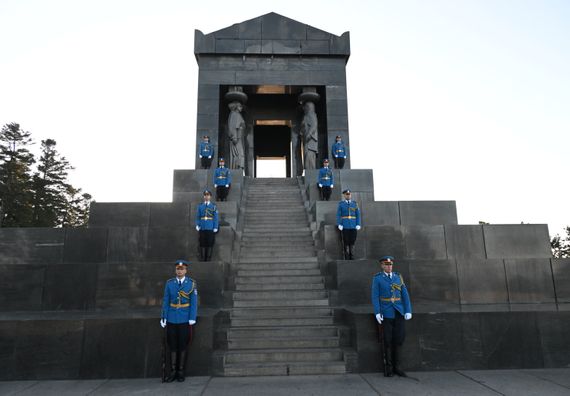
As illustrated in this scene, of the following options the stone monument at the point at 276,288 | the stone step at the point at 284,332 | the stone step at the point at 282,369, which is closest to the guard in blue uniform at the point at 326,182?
the stone monument at the point at 276,288

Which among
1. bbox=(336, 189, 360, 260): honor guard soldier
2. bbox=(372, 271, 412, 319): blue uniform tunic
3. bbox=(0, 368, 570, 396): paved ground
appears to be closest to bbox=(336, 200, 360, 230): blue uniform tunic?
bbox=(336, 189, 360, 260): honor guard soldier

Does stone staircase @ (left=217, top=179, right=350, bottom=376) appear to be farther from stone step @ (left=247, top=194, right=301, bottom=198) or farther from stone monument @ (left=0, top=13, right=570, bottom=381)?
stone step @ (left=247, top=194, right=301, bottom=198)

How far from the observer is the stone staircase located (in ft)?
23.1

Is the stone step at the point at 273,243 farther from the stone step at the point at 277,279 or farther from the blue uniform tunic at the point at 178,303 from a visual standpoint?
the blue uniform tunic at the point at 178,303

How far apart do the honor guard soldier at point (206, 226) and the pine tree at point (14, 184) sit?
1490 inches

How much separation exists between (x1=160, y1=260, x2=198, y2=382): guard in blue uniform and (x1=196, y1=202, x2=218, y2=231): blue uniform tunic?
3.65 m

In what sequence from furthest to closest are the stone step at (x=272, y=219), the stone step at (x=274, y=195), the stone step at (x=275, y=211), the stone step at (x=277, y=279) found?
the stone step at (x=274, y=195), the stone step at (x=275, y=211), the stone step at (x=272, y=219), the stone step at (x=277, y=279)

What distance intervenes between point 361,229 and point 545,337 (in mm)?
5101

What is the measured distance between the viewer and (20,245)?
11.1 meters

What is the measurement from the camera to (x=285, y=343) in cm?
755

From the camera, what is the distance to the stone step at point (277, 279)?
32.1 ft

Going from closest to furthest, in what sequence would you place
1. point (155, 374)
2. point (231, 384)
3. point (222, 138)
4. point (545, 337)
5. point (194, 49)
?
1. point (231, 384)
2. point (155, 374)
3. point (545, 337)
4. point (194, 49)
5. point (222, 138)

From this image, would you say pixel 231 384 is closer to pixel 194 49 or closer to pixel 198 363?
pixel 198 363

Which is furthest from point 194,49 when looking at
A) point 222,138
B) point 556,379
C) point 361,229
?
point 556,379
